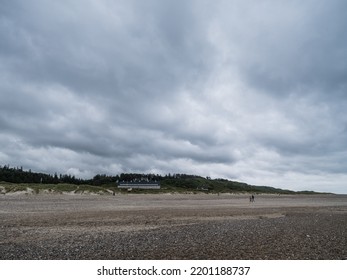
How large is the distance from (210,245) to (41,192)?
8877 cm

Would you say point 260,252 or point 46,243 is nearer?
point 260,252

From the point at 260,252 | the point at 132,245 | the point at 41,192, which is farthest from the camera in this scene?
the point at 41,192

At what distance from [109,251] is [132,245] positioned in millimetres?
1755

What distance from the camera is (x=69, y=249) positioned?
595 inches
